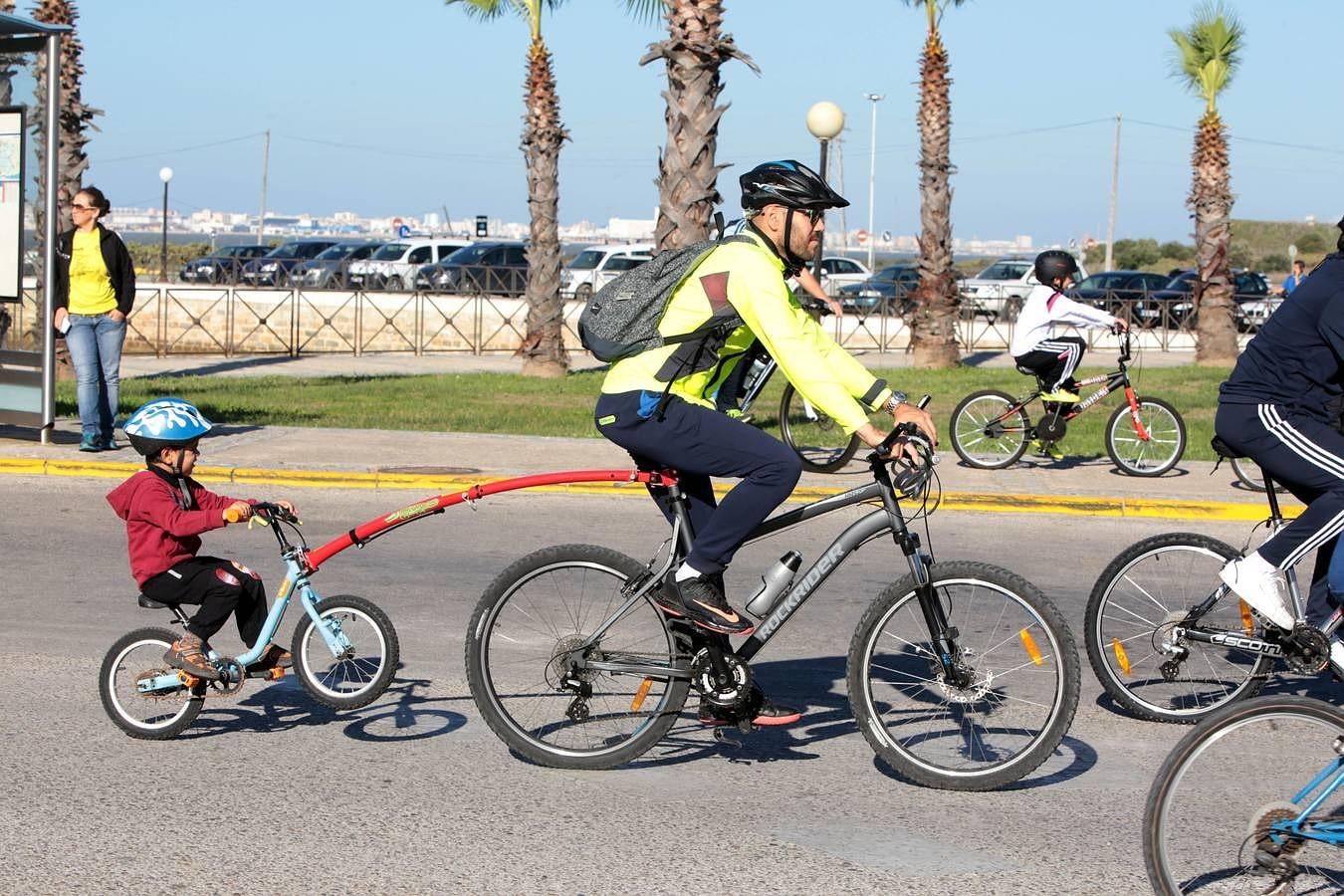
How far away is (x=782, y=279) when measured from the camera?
4906 millimetres

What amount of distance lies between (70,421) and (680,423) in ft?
34.1

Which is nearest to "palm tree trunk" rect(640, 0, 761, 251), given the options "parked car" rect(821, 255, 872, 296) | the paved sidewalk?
the paved sidewalk

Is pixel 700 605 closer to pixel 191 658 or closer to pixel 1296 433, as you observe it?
pixel 191 658

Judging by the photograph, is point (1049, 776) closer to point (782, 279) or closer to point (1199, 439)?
point (782, 279)

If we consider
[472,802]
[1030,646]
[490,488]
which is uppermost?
[490,488]

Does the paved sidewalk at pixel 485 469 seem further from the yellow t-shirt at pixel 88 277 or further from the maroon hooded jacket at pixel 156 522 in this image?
the maroon hooded jacket at pixel 156 522

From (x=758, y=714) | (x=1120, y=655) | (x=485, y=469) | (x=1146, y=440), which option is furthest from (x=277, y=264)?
(x=758, y=714)

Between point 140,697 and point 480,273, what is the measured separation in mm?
34144

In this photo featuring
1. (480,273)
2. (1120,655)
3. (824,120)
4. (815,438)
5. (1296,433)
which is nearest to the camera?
(1296,433)

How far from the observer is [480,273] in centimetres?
3909

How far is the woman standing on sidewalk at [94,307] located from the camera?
11883 millimetres

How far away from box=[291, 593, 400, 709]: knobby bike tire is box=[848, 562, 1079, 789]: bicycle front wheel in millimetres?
1709

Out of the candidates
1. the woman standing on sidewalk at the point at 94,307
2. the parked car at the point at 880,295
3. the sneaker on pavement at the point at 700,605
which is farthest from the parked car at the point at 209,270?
the sneaker on pavement at the point at 700,605

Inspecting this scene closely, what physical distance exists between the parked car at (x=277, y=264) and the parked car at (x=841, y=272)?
14215mm
